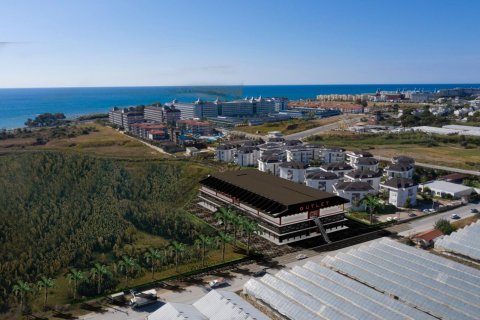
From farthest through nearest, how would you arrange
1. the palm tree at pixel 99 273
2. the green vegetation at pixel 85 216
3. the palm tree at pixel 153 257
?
the green vegetation at pixel 85 216
the palm tree at pixel 153 257
the palm tree at pixel 99 273

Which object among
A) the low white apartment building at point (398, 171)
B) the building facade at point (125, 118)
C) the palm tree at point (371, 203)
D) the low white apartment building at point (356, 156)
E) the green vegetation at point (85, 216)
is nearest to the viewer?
the green vegetation at point (85, 216)

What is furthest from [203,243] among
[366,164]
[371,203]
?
[366,164]

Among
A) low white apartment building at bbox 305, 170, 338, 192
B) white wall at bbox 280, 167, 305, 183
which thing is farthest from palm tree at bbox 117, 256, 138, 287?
white wall at bbox 280, 167, 305, 183

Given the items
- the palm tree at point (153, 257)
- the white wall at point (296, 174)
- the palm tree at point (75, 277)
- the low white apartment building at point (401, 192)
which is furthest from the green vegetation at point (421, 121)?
the palm tree at point (75, 277)

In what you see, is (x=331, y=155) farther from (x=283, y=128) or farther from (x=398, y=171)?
(x=283, y=128)

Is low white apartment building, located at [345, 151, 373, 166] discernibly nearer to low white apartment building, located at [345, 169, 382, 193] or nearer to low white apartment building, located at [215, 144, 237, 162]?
low white apartment building, located at [345, 169, 382, 193]

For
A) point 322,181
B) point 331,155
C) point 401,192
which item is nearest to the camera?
point 401,192

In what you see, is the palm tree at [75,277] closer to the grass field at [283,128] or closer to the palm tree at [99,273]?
the palm tree at [99,273]
